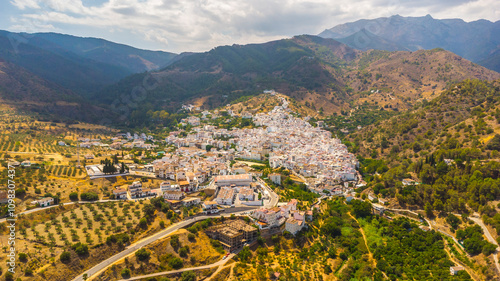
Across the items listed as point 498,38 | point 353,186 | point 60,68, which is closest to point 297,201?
point 353,186

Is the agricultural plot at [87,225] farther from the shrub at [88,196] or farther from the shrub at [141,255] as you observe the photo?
the shrub at [141,255]

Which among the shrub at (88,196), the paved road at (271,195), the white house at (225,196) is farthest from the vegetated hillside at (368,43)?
the shrub at (88,196)

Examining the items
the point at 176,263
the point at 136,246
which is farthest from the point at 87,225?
the point at 176,263

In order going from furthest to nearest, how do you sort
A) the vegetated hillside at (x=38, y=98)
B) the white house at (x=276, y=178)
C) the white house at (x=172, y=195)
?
the vegetated hillside at (x=38, y=98) → the white house at (x=276, y=178) → the white house at (x=172, y=195)

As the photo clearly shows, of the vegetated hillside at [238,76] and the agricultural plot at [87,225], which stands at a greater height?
the vegetated hillside at [238,76]

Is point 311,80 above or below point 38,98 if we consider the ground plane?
above

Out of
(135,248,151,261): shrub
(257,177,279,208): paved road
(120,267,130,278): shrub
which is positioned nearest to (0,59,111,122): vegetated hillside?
(257,177,279,208): paved road

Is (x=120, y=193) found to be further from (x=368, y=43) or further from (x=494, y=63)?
(x=368, y=43)
